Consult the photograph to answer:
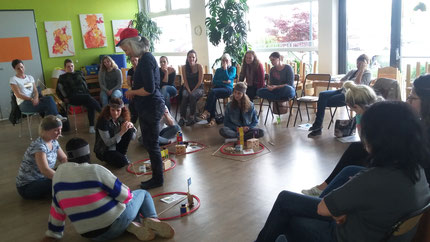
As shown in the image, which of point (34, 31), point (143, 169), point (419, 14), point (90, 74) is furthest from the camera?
point (90, 74)

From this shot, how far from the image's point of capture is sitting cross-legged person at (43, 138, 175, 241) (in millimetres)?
2586

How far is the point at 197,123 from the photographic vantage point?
23.3 feet

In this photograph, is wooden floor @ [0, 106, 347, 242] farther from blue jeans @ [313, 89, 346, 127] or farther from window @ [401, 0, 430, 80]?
→ window @ [401, 0, 430, 80]

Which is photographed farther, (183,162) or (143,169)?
(183,162)

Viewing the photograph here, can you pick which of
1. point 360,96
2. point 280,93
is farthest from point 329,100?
point 360,96

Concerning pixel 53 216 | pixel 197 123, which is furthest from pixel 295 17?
pixel 53 216

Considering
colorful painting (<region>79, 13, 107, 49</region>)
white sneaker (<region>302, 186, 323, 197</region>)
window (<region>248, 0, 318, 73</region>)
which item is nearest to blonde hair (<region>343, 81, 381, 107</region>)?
white sneaker (<region>302, 186, 323, 197</region>)

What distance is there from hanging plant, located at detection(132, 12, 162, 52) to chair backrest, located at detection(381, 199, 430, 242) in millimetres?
8901

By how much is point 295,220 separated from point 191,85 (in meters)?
5.40

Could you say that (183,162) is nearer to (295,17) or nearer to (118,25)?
(295,17)

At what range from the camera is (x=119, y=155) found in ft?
15.7

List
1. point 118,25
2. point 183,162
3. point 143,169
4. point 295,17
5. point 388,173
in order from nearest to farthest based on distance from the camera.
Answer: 1. point 388,173
2. point 143,169
3. point 183,162
4. point 295,17
5. point 118,25

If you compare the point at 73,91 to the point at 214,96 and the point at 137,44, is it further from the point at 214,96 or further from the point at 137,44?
the point at 137,44

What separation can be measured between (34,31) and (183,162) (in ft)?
20.8
